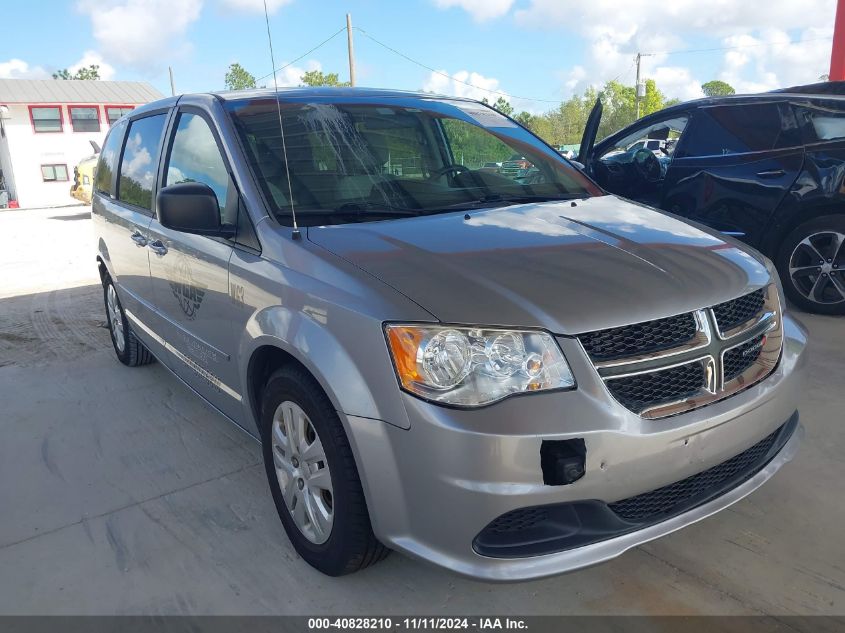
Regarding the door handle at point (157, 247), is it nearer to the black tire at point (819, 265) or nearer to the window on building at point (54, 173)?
the black tire at point (819, 265)

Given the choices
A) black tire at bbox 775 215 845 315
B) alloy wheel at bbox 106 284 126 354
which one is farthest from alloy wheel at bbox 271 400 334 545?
black tire at bbox 775 215 845 315

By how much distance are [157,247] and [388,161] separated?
1.36 metres

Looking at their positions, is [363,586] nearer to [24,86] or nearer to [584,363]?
[584,363]

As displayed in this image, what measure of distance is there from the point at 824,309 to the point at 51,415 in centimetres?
551

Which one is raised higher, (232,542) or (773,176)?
(773,176)

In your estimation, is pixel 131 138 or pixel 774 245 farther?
pixel 774 245

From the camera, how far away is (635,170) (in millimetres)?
6418

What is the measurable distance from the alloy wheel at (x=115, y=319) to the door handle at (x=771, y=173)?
491cm

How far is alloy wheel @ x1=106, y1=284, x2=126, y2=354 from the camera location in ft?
16.1

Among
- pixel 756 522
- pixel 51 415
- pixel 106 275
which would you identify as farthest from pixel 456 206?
pixel 106 275

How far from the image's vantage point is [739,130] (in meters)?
5.66

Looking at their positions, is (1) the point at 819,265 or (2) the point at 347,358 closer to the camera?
(2) the point at 347,358

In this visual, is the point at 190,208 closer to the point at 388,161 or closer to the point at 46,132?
the point at 388,161
